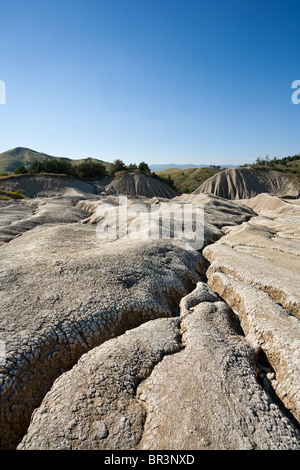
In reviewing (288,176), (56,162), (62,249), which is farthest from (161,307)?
(288,176)

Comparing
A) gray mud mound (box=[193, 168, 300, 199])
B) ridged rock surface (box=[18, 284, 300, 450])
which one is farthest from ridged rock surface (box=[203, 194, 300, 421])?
gray mud mound (box=[193, 168, 300, 199])

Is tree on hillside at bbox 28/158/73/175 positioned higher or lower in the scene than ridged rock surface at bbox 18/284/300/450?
higher

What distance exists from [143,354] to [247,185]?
81171 millimetres

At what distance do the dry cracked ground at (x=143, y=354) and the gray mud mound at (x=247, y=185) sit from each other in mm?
66886

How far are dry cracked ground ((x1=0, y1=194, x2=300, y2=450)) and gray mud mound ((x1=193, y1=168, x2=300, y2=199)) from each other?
66.9 meters

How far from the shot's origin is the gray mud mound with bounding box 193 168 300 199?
7669 cm

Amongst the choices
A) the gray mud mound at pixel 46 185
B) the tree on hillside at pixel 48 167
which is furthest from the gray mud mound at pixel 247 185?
the tree on hillside at pixel 48 167

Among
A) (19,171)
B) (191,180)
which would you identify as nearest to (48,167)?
(19,171)

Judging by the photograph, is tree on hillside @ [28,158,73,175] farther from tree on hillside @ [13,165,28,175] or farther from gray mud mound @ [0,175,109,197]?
gray mud mound @ [0,175,109,197]

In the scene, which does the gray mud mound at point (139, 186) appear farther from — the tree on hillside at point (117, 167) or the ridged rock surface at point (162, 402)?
the ridged rock surface at point (162, 402)

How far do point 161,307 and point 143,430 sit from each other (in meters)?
5.45

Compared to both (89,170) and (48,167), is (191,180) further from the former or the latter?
(48,167)

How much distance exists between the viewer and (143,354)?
7.68 m
